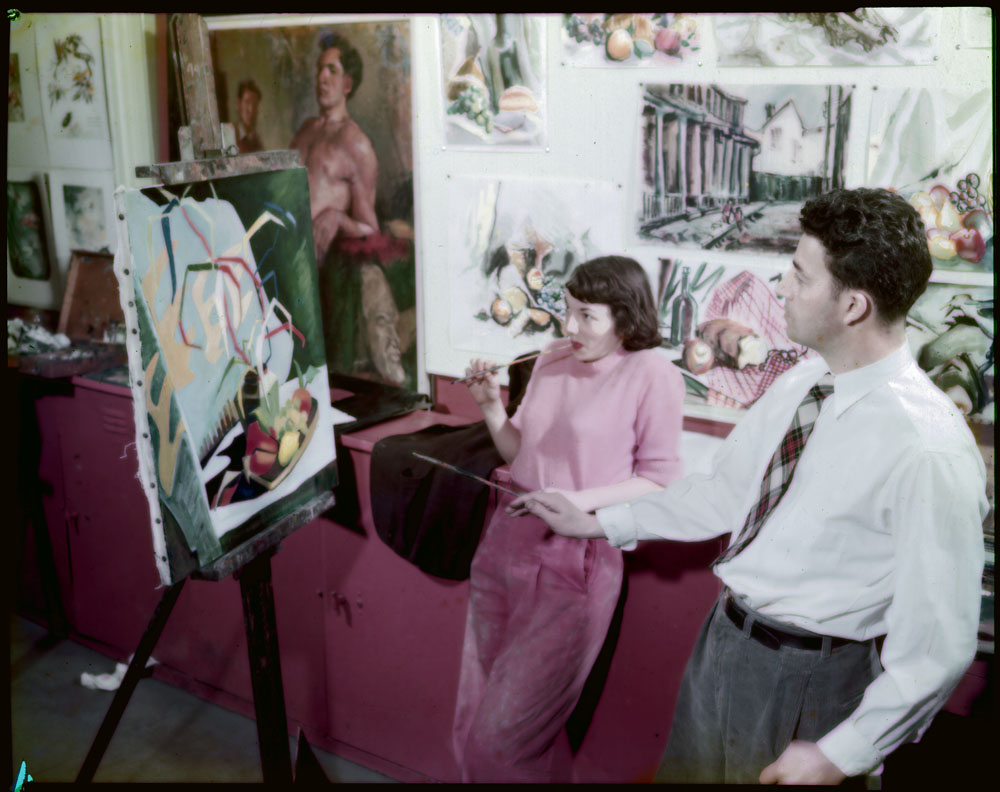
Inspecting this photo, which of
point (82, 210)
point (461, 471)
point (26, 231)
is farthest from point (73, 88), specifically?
point (461, 471)

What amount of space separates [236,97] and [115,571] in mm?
1487

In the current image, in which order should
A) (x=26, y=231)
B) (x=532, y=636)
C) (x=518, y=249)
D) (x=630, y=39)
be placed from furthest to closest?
1. (x=26, y=231)
2. (x=518, y=249)
3. (x=532, y=636)
4. (x=630, y=39)

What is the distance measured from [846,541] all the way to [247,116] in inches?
73.5

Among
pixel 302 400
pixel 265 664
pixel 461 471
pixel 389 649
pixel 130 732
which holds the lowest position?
pixel 130 732

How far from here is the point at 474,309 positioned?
86.8 inches

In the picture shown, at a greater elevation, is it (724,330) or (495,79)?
(495,79)

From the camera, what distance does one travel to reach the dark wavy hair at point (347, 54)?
2.25 m

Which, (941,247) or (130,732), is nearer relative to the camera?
(941,247)

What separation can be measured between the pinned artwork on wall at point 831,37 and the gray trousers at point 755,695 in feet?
3.44

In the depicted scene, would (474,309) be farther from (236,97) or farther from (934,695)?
(934,695)

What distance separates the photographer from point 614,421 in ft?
6.26

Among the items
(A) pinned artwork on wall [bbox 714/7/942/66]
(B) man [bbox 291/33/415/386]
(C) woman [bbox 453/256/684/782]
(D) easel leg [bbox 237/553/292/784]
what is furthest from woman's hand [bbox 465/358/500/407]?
(A) pinned artwork on wall [bbox 714/7/942/66]

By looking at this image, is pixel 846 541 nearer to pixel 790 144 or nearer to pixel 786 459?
pixel 786 459

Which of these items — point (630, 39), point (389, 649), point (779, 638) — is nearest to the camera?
point (779, 638)
